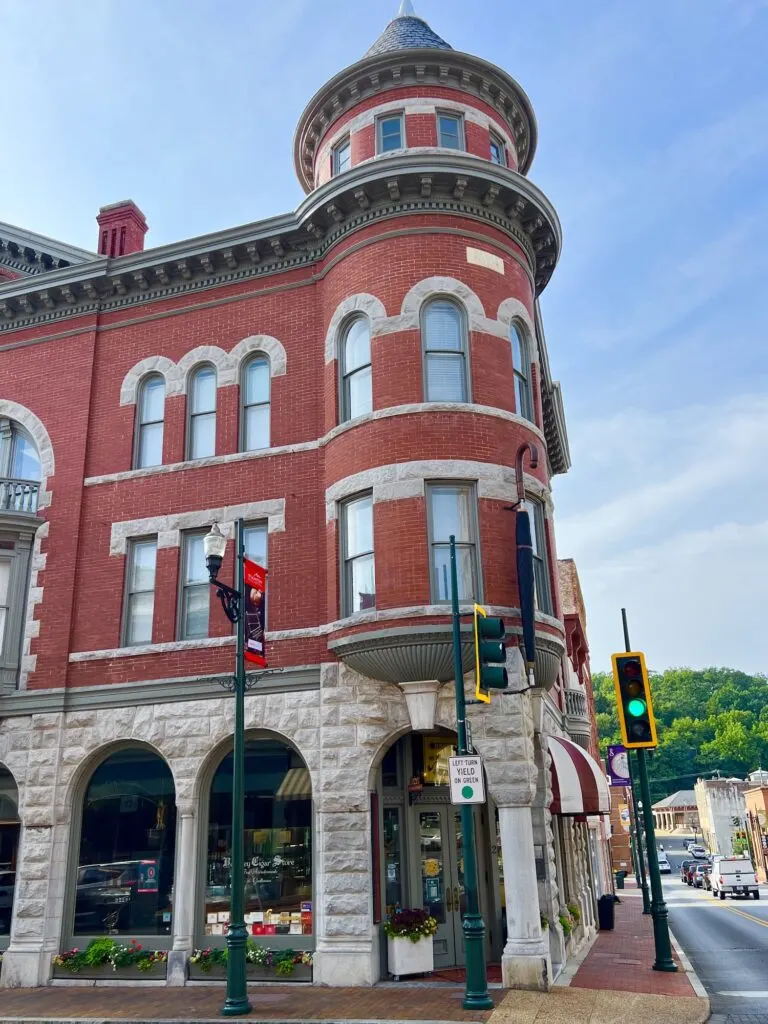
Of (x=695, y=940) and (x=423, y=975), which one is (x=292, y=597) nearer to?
(x=423, y=975)

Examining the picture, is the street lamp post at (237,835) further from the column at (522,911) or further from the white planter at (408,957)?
the column at (522,911)

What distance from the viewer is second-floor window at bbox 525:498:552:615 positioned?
16.4 meters

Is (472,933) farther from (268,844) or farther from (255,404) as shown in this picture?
(255,404)

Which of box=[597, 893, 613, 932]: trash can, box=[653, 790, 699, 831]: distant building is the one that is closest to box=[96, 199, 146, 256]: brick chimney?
box=[597, 893, 613, 932]: trash can

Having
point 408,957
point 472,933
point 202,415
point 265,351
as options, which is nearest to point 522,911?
point 408,957

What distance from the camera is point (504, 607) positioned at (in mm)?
14836

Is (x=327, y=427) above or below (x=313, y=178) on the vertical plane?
below

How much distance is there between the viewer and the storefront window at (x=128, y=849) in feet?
51.9

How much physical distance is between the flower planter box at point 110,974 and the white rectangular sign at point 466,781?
711 cm

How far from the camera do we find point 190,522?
1759 cm

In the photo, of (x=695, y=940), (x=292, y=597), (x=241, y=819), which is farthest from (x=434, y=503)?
(x=695, y=940)

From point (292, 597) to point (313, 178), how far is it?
428 inches

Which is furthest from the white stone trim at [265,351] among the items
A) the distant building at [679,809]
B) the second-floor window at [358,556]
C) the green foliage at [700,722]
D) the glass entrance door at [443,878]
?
the distant building at [679,809]

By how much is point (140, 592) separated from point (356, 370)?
6.27 metres
